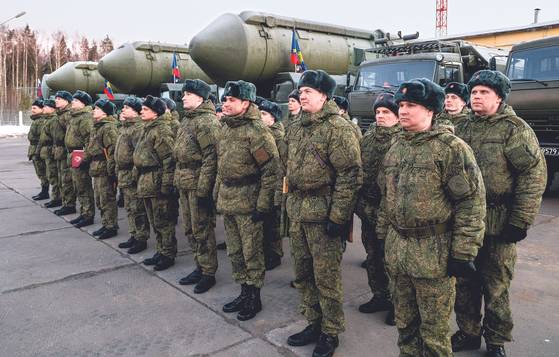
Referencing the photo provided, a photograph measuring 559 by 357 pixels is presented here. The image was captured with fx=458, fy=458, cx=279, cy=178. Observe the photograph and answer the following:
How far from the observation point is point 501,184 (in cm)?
268

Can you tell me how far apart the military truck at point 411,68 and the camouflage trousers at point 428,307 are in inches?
228

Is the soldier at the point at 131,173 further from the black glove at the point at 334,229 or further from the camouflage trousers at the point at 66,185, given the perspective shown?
the black glove at the point at 334,229

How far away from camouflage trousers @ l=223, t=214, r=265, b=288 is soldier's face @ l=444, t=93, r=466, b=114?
73.9 inches

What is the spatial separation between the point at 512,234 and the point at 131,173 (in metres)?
3.78

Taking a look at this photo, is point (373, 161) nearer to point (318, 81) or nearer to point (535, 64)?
point (318, 81)

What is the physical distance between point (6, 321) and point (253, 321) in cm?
183

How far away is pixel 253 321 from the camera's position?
3355 millimetres

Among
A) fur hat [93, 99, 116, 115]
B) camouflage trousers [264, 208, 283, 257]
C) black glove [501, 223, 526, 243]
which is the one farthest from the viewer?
fur hat [93, 99, 116, 115]

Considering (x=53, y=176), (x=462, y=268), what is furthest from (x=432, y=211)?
(x=53, y=176)

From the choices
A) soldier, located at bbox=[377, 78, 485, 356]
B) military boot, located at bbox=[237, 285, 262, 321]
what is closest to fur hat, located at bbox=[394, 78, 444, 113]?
soldier, located at bbox=[377, 78, 485, 356]

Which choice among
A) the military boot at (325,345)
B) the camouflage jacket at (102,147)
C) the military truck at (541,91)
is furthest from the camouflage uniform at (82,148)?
the military truck at (541,91)

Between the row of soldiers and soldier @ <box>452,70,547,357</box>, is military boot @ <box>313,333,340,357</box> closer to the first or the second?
the row of soldiers

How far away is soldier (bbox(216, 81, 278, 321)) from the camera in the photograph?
340 centimetres

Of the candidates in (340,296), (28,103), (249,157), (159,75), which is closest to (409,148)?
(340,296)
